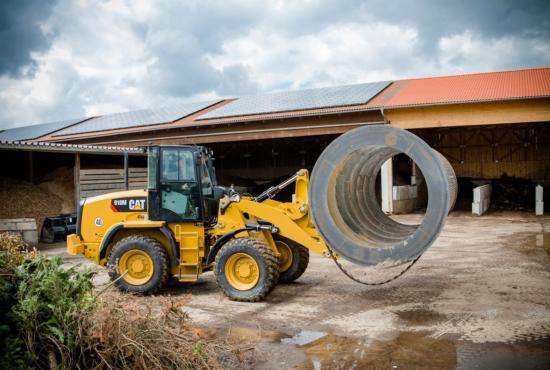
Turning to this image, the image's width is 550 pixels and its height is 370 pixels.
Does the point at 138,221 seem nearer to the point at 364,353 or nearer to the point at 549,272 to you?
the point at 364,353

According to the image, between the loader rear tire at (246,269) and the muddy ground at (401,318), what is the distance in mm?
211

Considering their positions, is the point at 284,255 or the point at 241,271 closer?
the point at 241,271

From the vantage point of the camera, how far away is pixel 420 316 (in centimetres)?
646

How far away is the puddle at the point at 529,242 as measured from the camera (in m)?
11.8

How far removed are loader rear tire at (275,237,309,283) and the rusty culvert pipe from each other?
5.00ft

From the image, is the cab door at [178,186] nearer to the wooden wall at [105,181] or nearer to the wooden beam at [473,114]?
the wooden wall at [105,181]

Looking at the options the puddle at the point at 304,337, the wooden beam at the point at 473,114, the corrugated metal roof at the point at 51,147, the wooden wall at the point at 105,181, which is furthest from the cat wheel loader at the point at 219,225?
the wooden beam at the point at 473,114

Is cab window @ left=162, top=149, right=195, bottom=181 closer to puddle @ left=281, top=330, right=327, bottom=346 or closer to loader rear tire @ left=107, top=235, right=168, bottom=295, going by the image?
loader rear tire @ left=107, top=235, right=168, bottom=295

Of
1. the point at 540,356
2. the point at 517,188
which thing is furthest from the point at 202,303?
the point at 517,188

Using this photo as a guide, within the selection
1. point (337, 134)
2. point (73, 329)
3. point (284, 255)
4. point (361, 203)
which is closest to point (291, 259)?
point (284, 255)

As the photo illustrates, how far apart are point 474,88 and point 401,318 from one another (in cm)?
1602

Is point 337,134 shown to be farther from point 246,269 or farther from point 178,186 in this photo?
point 246,269

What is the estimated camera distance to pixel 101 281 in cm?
923

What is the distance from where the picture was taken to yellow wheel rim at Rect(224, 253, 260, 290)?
7375 mm
